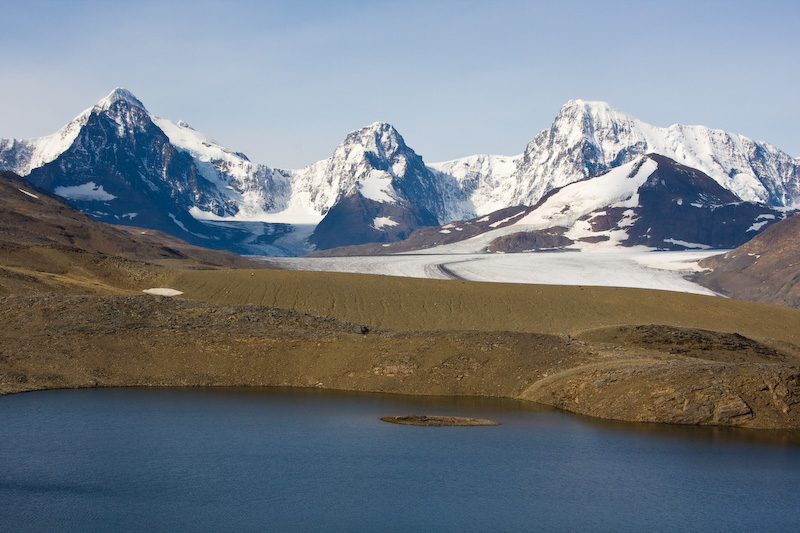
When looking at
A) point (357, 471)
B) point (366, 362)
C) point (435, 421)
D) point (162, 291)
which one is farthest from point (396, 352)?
point (162, 291)

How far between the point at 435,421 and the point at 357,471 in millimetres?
12209

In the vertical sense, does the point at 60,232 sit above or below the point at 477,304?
above

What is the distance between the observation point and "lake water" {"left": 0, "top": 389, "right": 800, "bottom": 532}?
1328 inches

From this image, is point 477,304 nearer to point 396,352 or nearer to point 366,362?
point 396,352

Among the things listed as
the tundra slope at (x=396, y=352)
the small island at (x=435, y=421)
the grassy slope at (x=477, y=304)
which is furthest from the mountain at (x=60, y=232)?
the small island at (x=435, y=421)

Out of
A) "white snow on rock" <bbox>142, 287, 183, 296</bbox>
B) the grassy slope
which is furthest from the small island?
"white snow on rock" <bbox>142, 287, 183, 296</bbox>

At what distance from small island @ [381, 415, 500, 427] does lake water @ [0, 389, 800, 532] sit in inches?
51.0

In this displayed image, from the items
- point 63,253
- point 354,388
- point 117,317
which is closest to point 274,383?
point 354,388

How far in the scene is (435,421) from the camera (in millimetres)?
51750

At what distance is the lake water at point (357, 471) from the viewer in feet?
111

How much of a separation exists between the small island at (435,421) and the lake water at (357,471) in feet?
4.25

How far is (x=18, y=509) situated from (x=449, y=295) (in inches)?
2901

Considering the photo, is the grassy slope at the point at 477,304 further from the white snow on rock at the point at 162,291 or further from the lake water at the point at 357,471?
the lake water at the point at 357,471

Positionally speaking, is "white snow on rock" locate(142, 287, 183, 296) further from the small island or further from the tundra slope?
the small island
